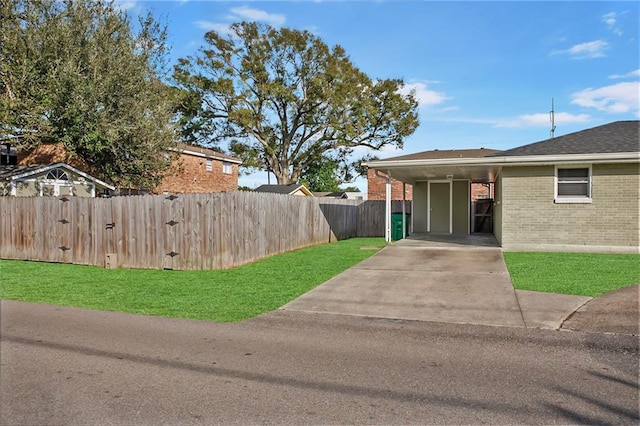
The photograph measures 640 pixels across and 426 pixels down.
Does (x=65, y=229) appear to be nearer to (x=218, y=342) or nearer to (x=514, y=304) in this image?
(x=218, y=342)

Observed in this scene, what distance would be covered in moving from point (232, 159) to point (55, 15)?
18.2 metres

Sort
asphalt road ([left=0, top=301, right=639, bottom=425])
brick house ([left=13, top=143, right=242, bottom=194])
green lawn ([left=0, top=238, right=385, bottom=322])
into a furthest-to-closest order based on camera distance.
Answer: brick house ([left=13, top=143, right=242, bottom=194]) < green lawn ([left=0, top=238, right=385, bottom=322]) < asphalt road ([left=0, top=301, right=639, bottom=425])

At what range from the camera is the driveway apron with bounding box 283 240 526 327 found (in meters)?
7.14

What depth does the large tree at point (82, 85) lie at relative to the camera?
1694 cm

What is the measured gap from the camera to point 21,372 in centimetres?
475

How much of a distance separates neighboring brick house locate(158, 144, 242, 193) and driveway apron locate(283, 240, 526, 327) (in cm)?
1927

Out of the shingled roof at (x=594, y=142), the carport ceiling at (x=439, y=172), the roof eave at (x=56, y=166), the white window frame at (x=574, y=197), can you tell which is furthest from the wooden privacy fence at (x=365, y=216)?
the roof eave at (x=56, y=166)

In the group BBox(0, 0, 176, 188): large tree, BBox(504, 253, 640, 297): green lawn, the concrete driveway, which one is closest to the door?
BBox(504, 253, 640, 297): green lawn

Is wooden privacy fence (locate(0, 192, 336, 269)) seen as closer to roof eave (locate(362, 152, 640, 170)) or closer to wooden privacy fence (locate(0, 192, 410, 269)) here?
wooden privacy fence (locate(0, 192, 410, 269))

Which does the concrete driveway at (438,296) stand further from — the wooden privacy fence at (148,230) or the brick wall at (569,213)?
the wooden privacy fence at (148,230)

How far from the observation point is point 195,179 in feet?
102

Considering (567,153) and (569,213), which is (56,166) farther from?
(569,213)

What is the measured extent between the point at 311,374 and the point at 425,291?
4.55 m

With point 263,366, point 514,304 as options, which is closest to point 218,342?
point 263,366
